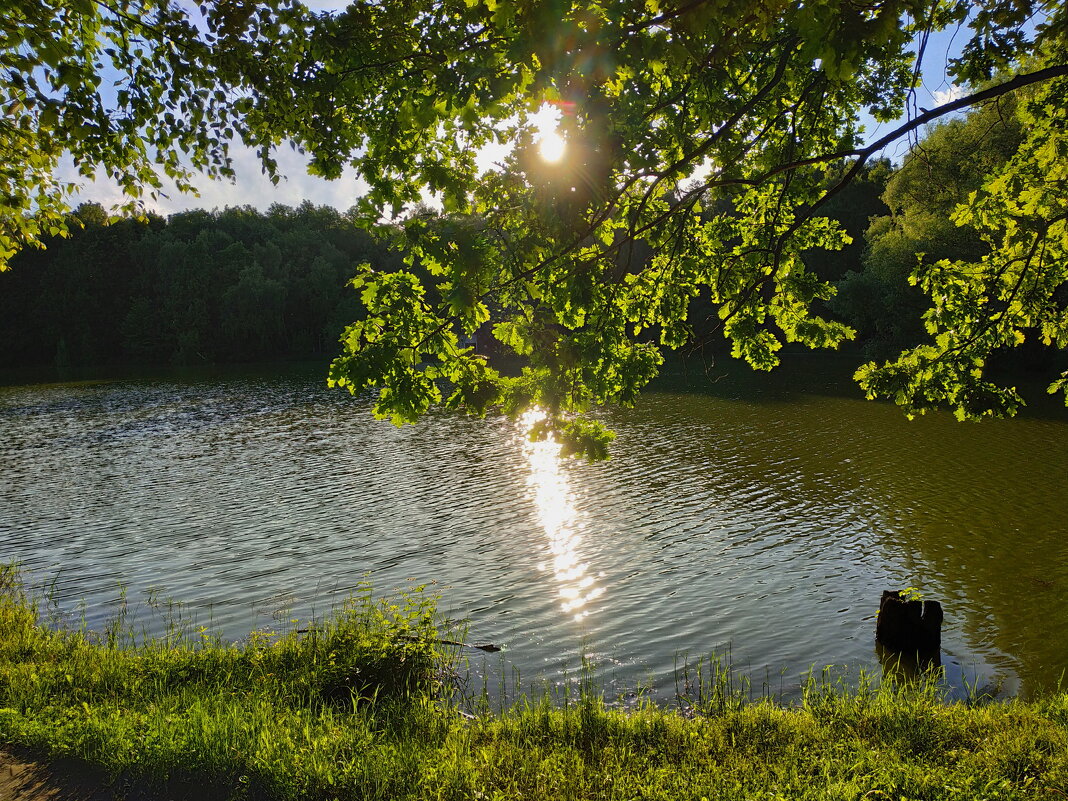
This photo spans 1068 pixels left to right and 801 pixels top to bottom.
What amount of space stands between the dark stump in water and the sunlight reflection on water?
4581mm

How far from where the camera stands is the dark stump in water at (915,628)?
10.4 metres

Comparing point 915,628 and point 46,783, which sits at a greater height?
point 46,783

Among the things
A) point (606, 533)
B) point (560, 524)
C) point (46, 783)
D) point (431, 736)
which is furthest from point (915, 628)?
point (46, 783)

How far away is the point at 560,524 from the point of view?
17.6 metres

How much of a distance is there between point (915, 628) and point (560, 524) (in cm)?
857

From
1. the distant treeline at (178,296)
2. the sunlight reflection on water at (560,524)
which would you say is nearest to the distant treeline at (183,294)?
the distant treeline at (178,296)

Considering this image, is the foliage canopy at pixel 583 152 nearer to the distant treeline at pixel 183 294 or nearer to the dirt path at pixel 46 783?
the dirt path at pixel 46 783

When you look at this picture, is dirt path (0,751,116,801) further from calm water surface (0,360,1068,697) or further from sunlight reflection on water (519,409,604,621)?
calm water surface (0,360,1068,697)

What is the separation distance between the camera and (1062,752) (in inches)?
246

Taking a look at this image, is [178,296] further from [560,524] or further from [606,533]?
→ [606,533]

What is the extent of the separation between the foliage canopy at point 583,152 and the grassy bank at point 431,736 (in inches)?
112

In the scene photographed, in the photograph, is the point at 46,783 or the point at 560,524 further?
the point at 560,524

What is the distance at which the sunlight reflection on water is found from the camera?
511 inches

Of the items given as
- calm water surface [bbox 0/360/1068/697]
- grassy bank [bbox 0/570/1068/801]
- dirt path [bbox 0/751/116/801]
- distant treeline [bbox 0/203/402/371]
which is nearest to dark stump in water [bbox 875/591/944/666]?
calm water surface [bbox 0/360/1068/697]
